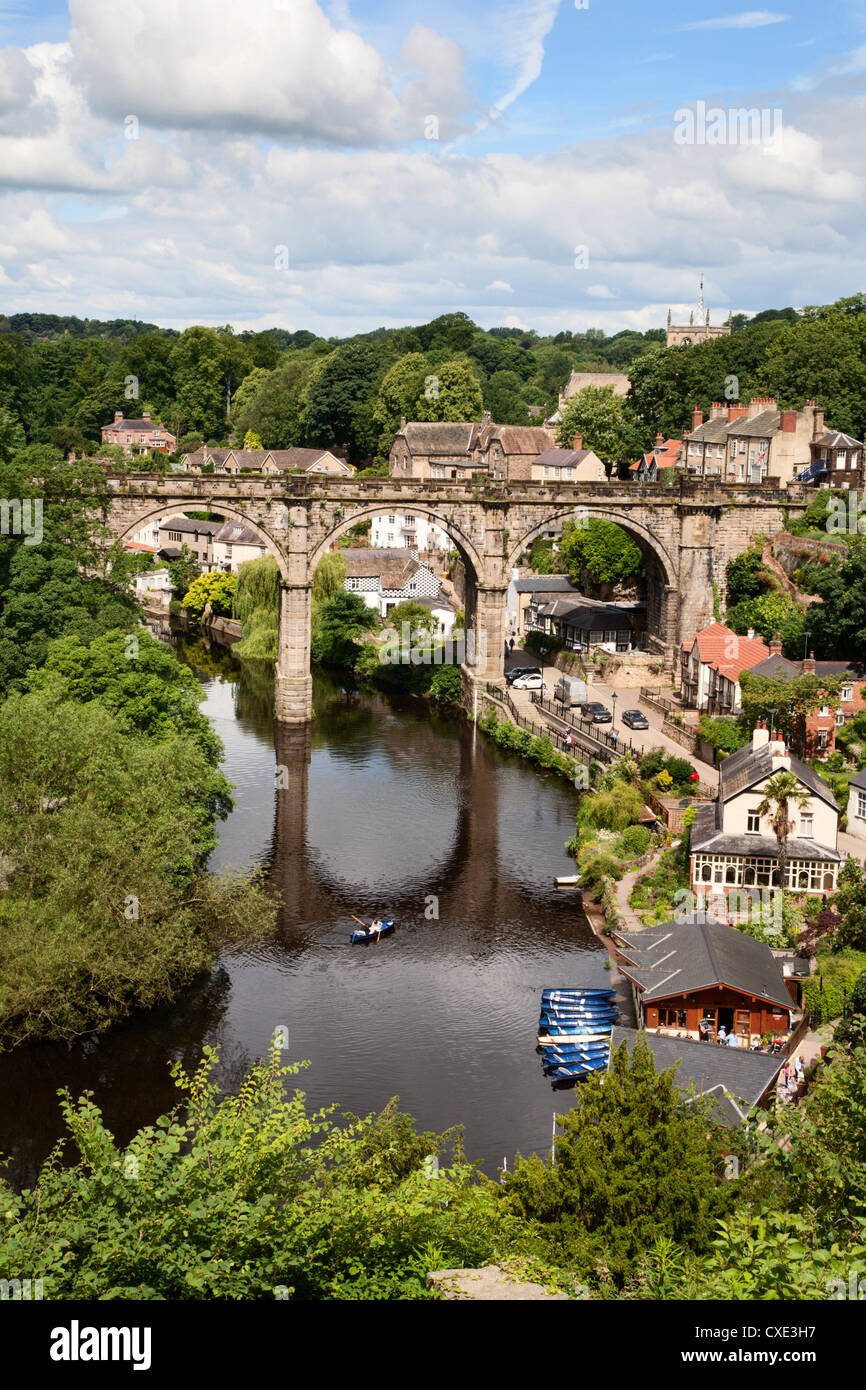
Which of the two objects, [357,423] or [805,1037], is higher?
[357,423]

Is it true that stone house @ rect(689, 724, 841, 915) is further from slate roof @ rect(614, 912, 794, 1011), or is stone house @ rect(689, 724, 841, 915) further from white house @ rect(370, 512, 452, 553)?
white house @ rect(370, 512, 452, 553)

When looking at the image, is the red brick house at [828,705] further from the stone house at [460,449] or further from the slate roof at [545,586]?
the stone house at [460,449]

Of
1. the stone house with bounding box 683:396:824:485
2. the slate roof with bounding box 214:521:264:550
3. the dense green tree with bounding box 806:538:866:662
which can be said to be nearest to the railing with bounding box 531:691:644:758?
the dense green tree with bounding box 806:538:866:662

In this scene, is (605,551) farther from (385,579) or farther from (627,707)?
(627,707)

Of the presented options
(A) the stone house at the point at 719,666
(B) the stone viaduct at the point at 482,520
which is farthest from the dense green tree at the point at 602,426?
(A) the stone house at the point at 719,666
